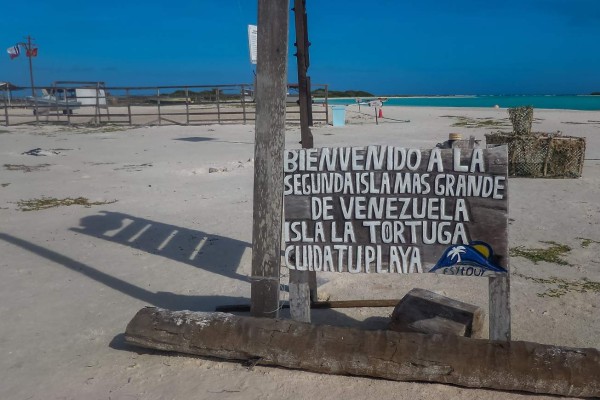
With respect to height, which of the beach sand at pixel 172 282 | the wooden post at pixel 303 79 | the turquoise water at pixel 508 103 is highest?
the turquoise water at pixel 508 103

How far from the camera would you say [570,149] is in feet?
30.3

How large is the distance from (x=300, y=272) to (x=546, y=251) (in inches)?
128

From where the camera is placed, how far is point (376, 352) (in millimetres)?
3008

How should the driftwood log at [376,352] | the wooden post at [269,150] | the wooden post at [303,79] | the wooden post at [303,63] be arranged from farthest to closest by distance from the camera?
1. the wooden post at [303,63]
2. the wooden post at [303,79]
3. the wooden post at [269,150]
4. the driftwood log at [376,352]

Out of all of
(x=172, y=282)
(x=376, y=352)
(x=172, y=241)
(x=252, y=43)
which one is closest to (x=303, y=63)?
(x=376, y=352)

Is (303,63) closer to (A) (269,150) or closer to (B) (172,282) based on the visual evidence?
(A) (269,150)

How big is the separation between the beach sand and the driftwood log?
0.32ft

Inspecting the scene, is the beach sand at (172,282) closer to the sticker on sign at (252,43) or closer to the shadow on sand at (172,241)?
the shadow on sand at (172,241)

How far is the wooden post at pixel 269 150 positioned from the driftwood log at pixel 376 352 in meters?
0.32

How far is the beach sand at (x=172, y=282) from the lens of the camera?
3070mm

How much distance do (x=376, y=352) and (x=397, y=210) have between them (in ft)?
2.90

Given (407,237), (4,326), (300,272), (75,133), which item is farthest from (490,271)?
(75,133)

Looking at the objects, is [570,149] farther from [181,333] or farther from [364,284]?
[181,333]

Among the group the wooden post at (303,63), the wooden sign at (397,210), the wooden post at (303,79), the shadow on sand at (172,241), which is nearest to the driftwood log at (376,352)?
the wooden post at (303,79)
